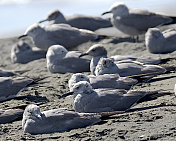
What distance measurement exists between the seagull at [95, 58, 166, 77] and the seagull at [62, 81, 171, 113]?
5.63 feet

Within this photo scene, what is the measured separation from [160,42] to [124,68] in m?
2.94

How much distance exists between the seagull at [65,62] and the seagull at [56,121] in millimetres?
4132

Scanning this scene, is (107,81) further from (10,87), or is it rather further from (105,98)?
(10,87)

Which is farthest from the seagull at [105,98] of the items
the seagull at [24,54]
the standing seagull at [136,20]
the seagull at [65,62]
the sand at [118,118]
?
the standing seagull at [136,20]

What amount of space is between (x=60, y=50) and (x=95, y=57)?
3.78ft

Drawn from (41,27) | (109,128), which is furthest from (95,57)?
(109,128)

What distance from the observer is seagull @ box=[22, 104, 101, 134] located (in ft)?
22.6

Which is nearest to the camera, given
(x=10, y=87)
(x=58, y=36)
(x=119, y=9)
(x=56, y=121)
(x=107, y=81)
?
(x=56, y=121)

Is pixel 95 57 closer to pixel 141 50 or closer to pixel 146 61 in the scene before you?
pixel 146 61

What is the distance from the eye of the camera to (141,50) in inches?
506

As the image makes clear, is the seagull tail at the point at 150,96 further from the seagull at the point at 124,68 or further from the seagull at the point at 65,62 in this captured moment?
the seagull at the point at 65,62

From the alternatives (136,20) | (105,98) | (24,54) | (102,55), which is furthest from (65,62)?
(105,98)

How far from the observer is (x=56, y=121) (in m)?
6.92

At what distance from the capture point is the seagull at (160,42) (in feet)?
39.5
